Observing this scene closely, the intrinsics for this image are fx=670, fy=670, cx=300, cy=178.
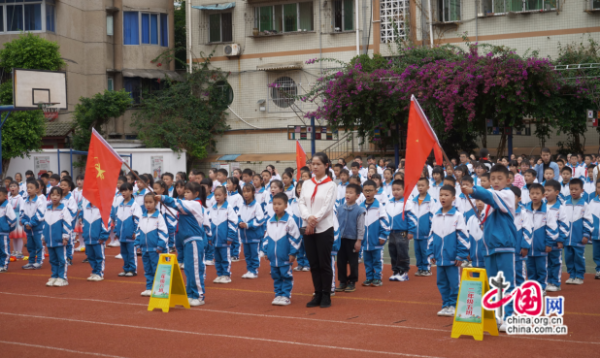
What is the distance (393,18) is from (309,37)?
384 cm

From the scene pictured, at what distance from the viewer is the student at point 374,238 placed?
34.5 ft

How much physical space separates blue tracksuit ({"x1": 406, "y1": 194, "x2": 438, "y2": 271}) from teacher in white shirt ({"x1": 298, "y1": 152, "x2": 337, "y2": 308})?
2568 millimetres

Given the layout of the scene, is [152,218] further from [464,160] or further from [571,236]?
[464,160]

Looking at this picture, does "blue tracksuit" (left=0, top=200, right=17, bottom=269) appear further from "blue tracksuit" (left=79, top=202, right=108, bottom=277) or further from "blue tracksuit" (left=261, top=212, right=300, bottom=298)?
"blue tracksuit" (left=261, top=212, right=300, bottom=298)

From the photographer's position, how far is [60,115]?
31031mm

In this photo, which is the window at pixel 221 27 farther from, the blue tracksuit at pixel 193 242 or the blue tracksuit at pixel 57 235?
the blue tracksuit at pixel 193 242

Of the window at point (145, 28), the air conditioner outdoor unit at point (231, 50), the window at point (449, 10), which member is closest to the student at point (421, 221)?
the window at point (449, 10)

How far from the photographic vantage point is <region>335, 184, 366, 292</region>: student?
9938 millimetres

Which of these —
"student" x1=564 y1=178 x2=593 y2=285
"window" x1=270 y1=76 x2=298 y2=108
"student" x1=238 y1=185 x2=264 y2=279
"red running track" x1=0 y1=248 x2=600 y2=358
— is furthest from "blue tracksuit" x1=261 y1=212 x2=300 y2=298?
"window" x1=270 y1=76 x2=298 y2=108

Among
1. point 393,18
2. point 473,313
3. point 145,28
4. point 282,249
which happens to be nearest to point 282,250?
point 282,249

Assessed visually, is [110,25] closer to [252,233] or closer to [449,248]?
[252,233]

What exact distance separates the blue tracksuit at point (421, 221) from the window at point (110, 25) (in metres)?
23.9

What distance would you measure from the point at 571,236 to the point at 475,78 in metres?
11.1

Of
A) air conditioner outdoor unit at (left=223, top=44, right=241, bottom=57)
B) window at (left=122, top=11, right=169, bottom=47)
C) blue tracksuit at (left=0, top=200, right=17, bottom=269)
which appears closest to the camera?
blue tracksuit at (left=0, top=200, right=17, bottom=269)
